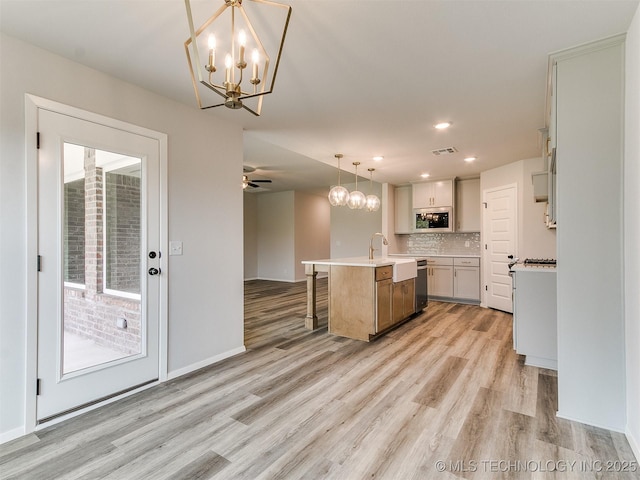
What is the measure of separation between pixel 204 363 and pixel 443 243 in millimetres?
5294

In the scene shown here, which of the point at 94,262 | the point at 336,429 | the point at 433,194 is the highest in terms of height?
the point at 433,194

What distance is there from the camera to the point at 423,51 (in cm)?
212

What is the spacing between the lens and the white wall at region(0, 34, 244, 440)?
1916mm

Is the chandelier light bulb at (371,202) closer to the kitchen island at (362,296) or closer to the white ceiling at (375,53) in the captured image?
the kitchen island at (362,296)

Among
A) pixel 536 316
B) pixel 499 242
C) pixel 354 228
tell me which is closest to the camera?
pixel 536 316

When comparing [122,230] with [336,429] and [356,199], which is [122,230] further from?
[356,199]

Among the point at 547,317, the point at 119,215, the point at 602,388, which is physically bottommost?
the point at 602,388

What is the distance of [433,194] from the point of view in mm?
6371

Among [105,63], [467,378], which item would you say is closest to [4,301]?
[105,63]

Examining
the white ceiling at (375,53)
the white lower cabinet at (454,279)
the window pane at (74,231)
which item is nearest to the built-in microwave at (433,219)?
the white lower cabinet at (454,279)

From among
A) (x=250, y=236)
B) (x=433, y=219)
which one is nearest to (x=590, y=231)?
(x=433, y=219)

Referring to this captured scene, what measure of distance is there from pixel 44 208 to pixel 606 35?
11.9 feet

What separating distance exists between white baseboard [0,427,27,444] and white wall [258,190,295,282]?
679 cm

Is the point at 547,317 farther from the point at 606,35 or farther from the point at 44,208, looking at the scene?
the point at 44,208
